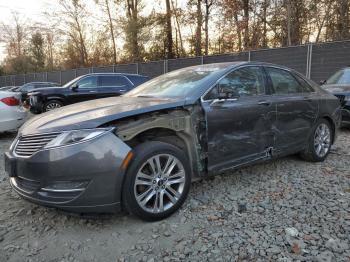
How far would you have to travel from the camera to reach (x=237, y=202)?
135 inches

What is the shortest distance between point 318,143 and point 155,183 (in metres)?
3.05

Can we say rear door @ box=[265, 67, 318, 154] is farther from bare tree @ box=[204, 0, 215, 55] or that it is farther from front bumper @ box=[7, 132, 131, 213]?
bare tree @ box=[204, 0, 215, 55]

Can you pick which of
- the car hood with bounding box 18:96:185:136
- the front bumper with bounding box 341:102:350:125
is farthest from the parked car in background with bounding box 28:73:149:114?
the car hood with bounding box 18:96:185:136

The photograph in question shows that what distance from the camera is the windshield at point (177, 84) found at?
3526mm

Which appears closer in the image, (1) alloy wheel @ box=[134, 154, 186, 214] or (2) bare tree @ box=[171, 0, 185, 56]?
(1) alloy wheel @ box=[134, 154, 186, 214]

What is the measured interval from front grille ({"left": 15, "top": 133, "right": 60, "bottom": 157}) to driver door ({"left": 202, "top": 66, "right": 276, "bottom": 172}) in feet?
5.24

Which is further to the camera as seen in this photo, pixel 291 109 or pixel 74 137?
pixel 291 109

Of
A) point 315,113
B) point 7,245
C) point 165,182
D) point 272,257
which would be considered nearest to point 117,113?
point 165,182

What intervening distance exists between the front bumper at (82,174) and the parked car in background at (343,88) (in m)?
5.92

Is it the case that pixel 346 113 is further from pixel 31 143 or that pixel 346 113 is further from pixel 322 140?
pixel 31 143

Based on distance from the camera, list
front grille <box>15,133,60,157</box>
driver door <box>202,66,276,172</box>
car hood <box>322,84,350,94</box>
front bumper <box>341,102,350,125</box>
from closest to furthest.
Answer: front grille <box>15,133,60,157</box> → driver door <box>202,66,276,172</box> → front bumper <box>341,102,350,125</box> → car hood <box>322,84,350,94</box>

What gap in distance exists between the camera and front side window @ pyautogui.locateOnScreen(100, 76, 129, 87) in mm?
10984

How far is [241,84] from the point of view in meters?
3.79

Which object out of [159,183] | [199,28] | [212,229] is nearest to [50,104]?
[159,183]
